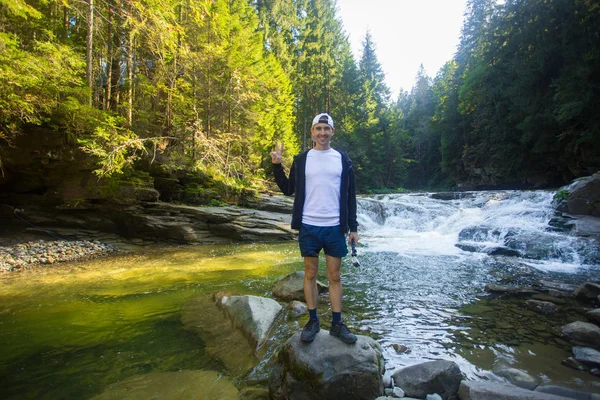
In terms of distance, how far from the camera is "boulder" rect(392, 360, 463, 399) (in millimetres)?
2789

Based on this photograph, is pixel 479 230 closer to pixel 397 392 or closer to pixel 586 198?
pixel 586 198

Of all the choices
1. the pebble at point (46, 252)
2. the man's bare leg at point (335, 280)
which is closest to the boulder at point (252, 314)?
the man's bare leg at point (335, 280)

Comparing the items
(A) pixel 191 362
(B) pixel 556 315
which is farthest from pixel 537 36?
(A) pixel 191 362

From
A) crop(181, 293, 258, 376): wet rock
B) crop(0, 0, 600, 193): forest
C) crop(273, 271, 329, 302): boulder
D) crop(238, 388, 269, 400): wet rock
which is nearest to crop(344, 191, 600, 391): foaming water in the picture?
crop(273, 271, 329, 302): boulder

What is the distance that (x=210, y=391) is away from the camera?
294 cm

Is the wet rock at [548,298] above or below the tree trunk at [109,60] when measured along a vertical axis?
below

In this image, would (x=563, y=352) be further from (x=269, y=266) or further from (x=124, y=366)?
(x=269, y=266)

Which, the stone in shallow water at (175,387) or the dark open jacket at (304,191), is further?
the dark open jacket at (304,191)

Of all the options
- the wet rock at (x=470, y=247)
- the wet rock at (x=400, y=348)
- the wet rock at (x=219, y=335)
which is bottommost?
the wet rock at (x=219, y=335)

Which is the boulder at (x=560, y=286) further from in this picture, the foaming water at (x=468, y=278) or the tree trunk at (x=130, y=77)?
the tree trunk at (x=130, y=77)

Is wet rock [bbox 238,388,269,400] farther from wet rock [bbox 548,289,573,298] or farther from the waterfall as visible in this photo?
the waterfall

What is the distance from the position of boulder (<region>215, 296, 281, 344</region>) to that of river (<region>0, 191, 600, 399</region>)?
1.06ft

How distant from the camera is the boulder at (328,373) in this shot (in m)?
2.63

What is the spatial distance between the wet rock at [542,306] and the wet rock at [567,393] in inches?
112
